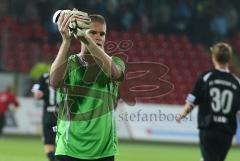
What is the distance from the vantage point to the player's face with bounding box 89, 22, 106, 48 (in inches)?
223

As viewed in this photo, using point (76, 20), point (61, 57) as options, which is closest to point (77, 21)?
point (76, 20)

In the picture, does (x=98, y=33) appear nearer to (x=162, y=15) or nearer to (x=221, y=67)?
(x=221, y=67)

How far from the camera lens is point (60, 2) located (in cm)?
2556

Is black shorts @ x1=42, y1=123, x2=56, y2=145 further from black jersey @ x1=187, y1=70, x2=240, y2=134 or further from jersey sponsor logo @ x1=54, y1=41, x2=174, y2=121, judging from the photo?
jersey sponsor logo @ x1=54, y1=41, x2=174, y2=121

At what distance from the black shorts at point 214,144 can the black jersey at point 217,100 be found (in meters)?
0.07

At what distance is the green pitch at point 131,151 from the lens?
15357 millimetres

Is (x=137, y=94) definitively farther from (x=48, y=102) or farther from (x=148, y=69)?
(x=48, y=102)

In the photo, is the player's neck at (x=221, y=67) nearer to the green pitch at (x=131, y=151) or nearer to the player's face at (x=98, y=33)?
the player's face at (x=98, y=33)

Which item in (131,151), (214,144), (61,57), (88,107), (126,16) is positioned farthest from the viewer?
(126,16)

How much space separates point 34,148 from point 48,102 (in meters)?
5.46

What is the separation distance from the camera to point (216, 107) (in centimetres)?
916

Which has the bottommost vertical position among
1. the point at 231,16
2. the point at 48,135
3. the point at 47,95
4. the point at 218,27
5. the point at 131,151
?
the point at 131,151

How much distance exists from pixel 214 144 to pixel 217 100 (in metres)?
0.52

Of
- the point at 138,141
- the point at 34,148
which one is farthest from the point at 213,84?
the point at 138,141
